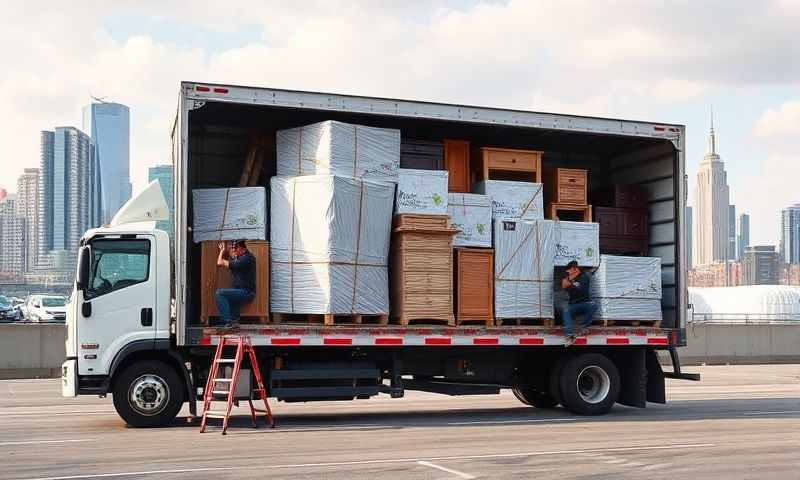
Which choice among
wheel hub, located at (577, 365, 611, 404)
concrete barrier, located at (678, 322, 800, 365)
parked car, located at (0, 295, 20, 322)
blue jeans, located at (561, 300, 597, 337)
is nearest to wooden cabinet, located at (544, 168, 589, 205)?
blue jeans, located at (561, 300, 597, 337)

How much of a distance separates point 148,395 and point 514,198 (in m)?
5.97

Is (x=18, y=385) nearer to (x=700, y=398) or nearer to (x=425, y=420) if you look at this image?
(x=425, y=420)

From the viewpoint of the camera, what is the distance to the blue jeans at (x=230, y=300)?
13.1 metres

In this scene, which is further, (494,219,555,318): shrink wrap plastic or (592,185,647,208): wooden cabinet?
(592,185,647,208): wooden cabinet

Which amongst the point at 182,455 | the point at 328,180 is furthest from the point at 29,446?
the point at 328,180

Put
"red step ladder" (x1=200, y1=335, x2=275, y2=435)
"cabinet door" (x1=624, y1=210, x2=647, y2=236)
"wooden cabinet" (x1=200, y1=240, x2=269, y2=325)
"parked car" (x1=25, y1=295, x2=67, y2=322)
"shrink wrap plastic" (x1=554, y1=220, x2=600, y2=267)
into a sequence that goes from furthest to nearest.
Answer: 1. "parked car" (x1=25, y1=295, x2=67, y2=322)
2. "cabinet door" (x1=624, y1=210, x2=647, y2=236)
3. "shrink wrap plastic" (x1=554, y1=220, x2=600, y2=267)
4. "wooden cabinet" (x1=200, y1=240, x2=269, y2=325)
5. "red step ladder" (x1=200, y1=335, x2=275, y2=435)

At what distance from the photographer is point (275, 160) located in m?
15.0

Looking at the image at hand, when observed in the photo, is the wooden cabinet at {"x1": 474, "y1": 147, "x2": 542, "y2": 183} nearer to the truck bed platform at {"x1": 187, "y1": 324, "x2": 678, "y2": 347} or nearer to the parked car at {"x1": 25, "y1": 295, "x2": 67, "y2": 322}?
the truck bed platform at {"x1": 187, "y1": 324, "x2": 678, "y2": 347}

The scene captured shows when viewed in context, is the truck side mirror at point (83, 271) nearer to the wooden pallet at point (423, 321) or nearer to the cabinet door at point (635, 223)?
the wooden pallet at point (423, 321)

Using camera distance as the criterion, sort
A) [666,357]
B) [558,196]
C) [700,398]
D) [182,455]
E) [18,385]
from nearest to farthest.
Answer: [182,455]
[558,196]
[666,357]
[700,398]
[18,385]

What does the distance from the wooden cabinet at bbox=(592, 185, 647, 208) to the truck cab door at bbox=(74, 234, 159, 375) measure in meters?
7.44

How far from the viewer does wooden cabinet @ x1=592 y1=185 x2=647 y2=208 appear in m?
16.3

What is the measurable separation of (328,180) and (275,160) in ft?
6.45

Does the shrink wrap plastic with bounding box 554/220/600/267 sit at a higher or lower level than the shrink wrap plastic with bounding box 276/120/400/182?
lower
